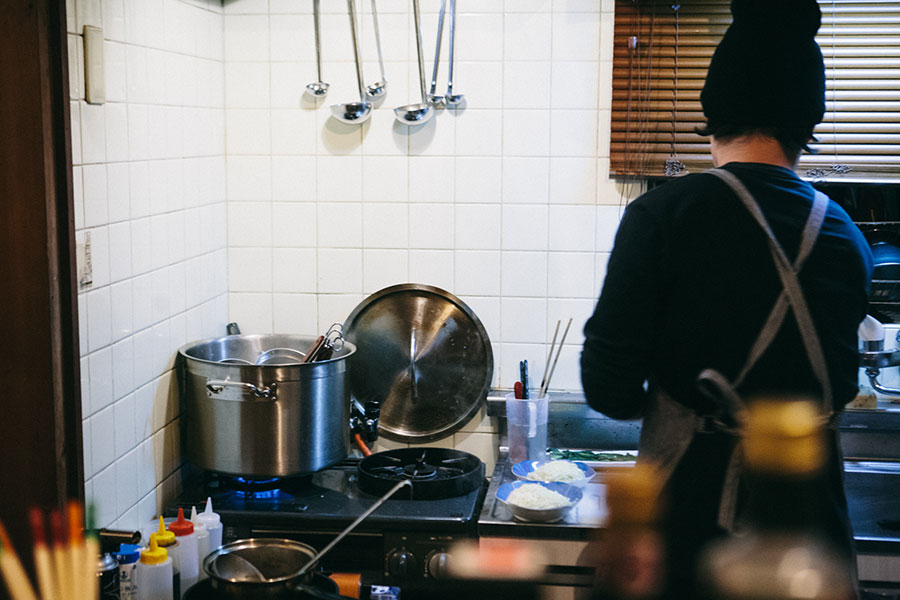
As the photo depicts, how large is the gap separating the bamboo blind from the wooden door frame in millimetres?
1491

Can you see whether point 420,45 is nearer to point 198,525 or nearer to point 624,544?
point 198,525

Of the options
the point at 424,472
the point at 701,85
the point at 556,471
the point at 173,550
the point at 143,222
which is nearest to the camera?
the point at 173,550

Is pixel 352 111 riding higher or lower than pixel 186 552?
higher

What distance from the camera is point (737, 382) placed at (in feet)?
4.67

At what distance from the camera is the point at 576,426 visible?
2762mm

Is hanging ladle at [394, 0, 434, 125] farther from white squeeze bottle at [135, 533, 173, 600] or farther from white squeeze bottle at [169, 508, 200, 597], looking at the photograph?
white squeeze bottle at [135, 533, 173, 600]

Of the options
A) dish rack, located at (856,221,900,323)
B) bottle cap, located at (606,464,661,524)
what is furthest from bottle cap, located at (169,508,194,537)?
dish rack, located at (856,221,900,323)

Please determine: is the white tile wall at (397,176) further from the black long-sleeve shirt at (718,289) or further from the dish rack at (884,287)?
A: the black long-sleeve shirt at (718,289)

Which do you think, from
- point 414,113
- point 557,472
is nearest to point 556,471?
point 557,472

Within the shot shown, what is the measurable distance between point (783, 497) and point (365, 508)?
1181mm

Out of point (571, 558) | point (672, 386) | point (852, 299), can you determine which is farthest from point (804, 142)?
point (571, 558)

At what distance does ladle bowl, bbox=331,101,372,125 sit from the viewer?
2752 mm

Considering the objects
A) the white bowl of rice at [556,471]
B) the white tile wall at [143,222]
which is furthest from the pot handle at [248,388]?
the white bowl of rice at [556,471]

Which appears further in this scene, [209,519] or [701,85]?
[701,85]
